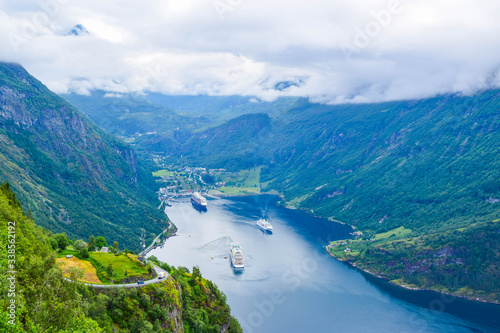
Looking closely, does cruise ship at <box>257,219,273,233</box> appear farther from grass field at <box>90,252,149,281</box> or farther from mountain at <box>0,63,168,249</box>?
grass field at <box>90,252,149,281</box>

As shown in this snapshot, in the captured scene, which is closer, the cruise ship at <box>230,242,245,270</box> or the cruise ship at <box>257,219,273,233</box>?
the cruise ship at <box>230,242,245,270</box>

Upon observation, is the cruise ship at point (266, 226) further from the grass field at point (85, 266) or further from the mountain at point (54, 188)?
the grass field at point (85, 266)

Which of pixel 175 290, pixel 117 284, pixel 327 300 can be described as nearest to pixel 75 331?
pixel 117 284

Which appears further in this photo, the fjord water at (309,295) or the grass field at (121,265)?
the fjord water at (309,295)

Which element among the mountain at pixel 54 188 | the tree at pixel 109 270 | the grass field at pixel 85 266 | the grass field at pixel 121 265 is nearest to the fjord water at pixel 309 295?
the mountain at pixel 54 188

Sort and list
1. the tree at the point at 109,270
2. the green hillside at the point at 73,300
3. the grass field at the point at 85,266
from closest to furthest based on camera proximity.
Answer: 1. the green hillside at the point at 73,300
2. the grass field at the point at 85,266
3. the tree at the point at 109,270

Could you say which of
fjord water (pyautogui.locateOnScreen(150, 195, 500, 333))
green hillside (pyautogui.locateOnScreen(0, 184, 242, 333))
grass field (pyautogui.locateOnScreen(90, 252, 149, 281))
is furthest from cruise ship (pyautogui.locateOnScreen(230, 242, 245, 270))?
grass field (pyautogui.locateOnScreen(90, 252, 149, 281))

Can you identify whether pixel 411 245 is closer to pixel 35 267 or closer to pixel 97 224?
pixel 97 224

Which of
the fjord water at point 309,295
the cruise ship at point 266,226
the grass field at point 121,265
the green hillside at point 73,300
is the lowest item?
the green hillside at point 73,300

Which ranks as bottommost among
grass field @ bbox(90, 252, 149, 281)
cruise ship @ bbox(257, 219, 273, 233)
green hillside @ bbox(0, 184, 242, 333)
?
green hillside @ bbox(0, 184, 242, 333)
